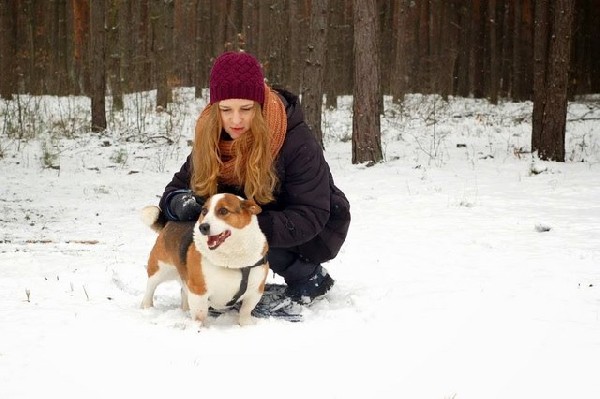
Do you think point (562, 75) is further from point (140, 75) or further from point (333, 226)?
point (140, 75)

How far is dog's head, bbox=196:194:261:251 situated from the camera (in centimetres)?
341

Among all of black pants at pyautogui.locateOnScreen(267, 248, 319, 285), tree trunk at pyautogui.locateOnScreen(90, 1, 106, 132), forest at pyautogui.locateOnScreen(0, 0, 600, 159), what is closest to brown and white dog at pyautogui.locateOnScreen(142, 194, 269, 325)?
black pants at pyautogui.locateOnScreen(267, 248, 319, 285)

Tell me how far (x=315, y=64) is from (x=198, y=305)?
863cm

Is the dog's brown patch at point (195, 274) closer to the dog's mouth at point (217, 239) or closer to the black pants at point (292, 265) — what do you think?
the dog's mouth at point (217, 239)

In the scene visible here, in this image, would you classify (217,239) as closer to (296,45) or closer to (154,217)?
(154,217)

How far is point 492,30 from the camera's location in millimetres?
26266

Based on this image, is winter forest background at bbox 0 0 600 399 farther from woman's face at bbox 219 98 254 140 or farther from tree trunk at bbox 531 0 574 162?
woman's face at bbox 219 98 254 140

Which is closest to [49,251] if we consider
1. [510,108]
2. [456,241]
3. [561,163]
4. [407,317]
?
[407,317]

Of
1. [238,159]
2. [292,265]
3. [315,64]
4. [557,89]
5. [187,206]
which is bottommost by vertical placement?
[292,265]

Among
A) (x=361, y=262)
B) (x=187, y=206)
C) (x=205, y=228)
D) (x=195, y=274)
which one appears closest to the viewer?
(x=205, y=228)

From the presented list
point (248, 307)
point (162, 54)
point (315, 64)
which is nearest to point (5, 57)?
point (162, 54)

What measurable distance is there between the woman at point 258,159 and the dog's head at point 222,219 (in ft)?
0.90

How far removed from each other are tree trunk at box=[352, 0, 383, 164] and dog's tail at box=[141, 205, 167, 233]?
275 inches

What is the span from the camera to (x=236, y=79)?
3707 mm
